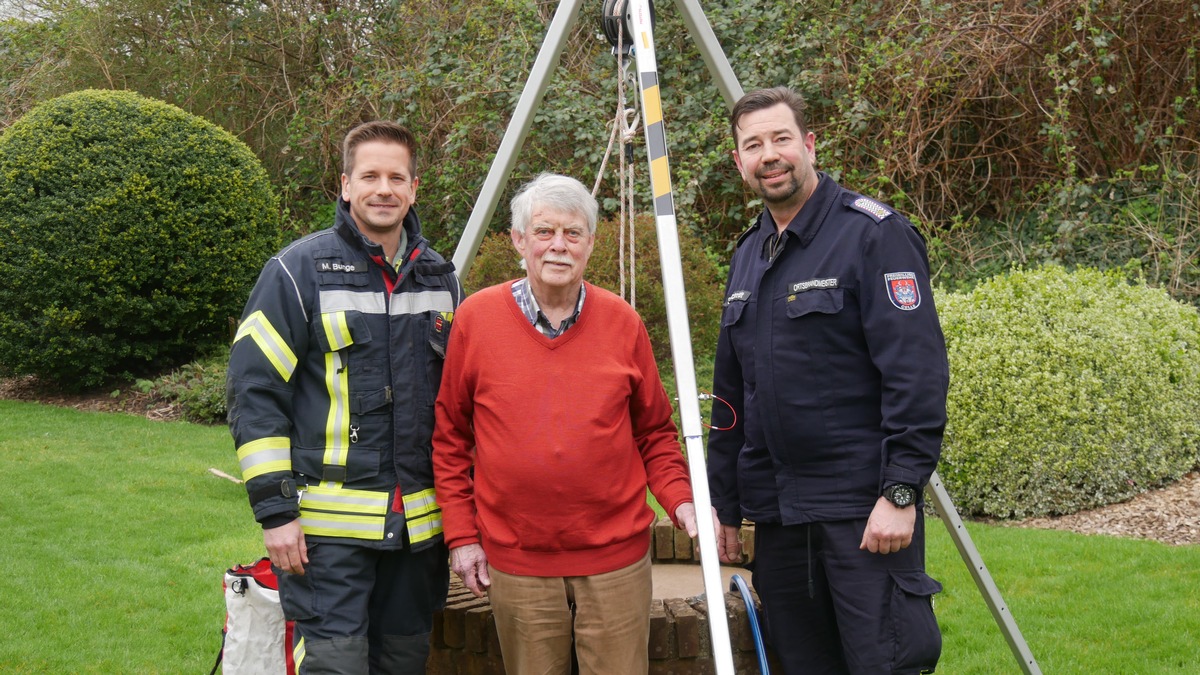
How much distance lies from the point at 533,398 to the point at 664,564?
1.92 metres

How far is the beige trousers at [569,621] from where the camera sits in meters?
2.45

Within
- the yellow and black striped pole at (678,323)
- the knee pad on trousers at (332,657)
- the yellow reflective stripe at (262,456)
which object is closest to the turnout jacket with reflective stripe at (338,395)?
the yellow reflective stripe at (262,456)

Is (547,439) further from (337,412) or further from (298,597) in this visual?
(298,597)

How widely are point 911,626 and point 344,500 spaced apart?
136 cm

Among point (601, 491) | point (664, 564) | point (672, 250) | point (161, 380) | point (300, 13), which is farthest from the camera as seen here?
point (300, 13)

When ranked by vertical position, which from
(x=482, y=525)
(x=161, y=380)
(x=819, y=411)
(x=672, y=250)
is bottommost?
(x=161, y=380)

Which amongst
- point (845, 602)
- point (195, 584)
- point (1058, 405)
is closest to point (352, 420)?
point (845, 602)

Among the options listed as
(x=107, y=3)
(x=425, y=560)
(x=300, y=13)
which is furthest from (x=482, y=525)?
(x=107, y=3)

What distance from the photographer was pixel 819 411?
99.9 inches

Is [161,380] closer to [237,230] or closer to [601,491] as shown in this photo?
[237,230]

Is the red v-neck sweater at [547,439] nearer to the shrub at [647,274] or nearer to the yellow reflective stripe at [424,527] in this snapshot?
the yellow reflective stripe at [424,527]

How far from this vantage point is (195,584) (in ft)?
16.0

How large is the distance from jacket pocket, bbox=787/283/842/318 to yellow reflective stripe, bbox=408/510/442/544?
100 cm

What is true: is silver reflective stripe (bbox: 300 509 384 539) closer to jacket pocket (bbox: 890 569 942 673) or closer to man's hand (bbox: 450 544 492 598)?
man's hand (bbox: 450 544 492 598)
